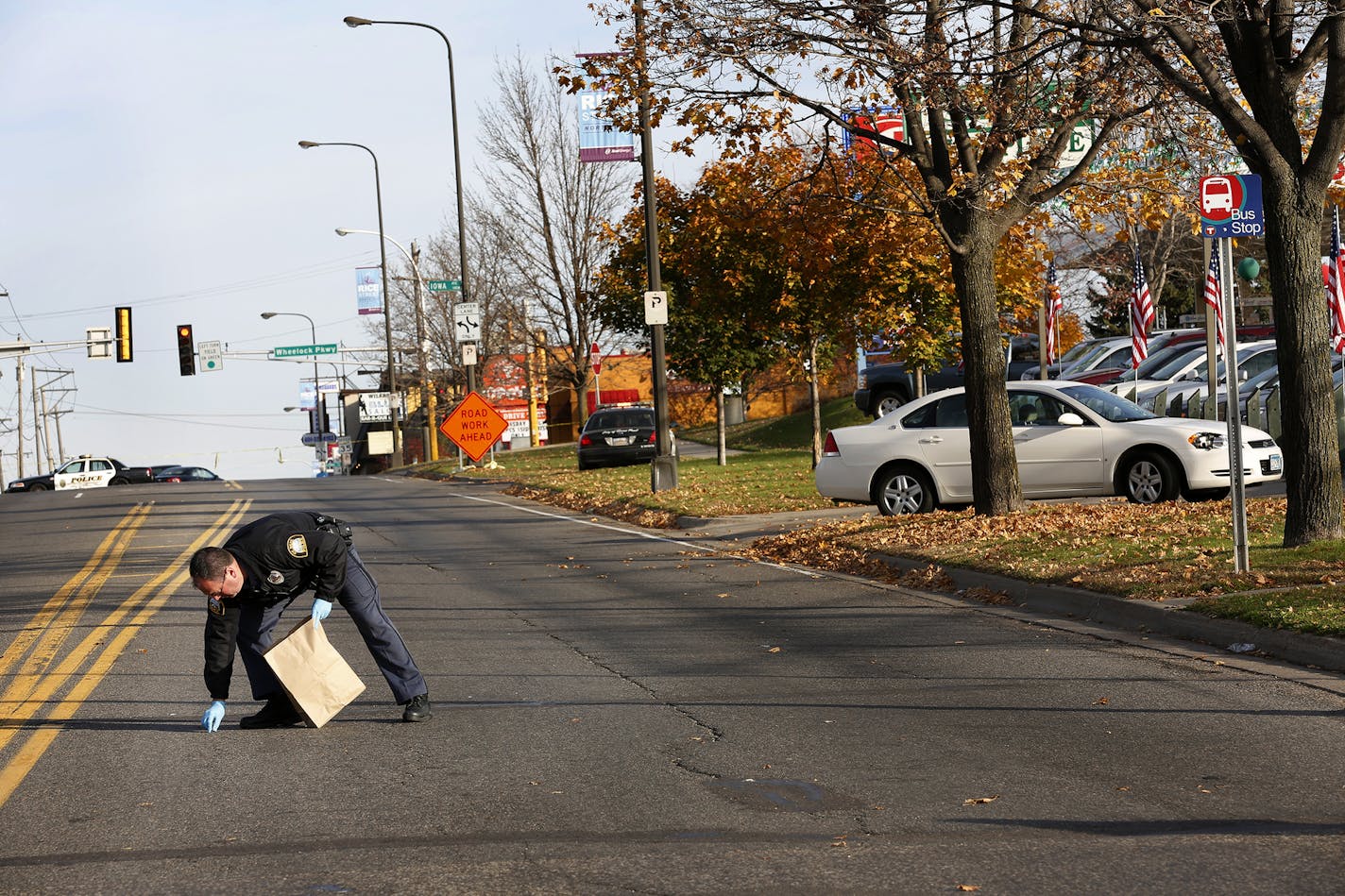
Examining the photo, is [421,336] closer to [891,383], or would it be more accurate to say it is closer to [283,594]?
[891,383]

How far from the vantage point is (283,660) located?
7.91 metres

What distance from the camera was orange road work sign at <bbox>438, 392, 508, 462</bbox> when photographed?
97.5ft

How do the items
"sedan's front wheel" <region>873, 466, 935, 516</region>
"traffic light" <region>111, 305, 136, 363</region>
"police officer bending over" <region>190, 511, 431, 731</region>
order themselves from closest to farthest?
"police officer bending over" <region>190, 511, 431, 731</region>, "sedan's front wheel" <region>873, 466, 935, 516</region>, "traffic light" <region>111, 305, 136, 363</region>

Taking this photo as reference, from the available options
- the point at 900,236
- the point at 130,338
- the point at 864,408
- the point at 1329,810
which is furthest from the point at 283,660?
the point at 130,338

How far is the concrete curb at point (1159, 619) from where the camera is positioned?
8.98 metres

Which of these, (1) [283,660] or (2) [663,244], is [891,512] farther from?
(2) [663,244]

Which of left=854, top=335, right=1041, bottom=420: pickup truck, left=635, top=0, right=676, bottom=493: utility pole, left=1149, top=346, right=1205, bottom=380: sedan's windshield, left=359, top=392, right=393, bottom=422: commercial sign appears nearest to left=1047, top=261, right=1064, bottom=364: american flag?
left=1149, top=346, right=1205, bottom=380: sedan's windshield

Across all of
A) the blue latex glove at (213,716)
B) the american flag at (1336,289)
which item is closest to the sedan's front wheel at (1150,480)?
the american flag at (1336,289)

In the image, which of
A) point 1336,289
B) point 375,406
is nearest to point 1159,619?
point 1336,289

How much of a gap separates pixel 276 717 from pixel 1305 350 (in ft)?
27.3

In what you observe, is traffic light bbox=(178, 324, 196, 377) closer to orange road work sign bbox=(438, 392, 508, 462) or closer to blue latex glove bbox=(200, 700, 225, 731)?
orange road work sign bbox=(438, 392, 508, 462)

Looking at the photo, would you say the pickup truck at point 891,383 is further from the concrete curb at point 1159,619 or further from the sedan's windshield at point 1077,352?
the concrete curb at point 1159,619

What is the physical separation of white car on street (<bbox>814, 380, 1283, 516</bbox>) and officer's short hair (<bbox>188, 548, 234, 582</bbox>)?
11.3 m

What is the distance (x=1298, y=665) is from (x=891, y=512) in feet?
29.9
